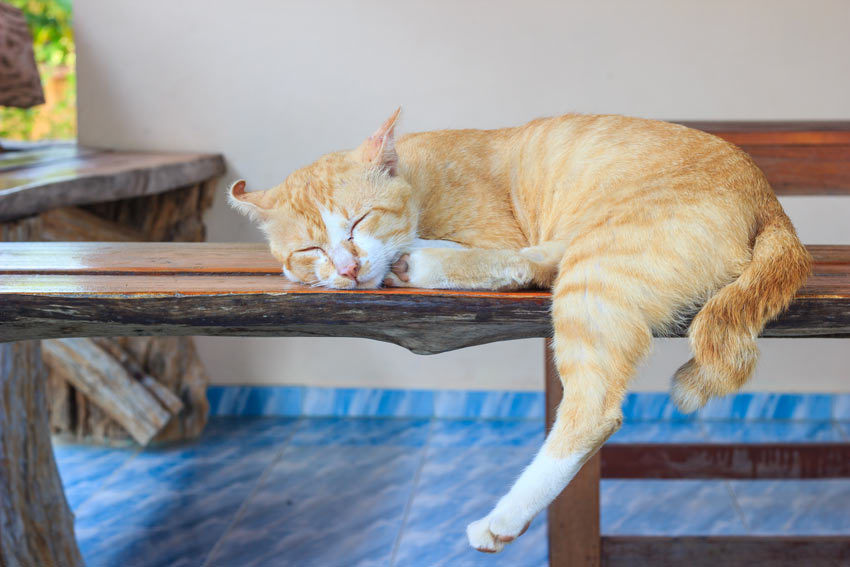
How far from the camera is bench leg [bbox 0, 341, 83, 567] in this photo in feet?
6.35

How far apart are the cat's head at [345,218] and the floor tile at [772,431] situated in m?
1.87

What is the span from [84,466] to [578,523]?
1.70 meters

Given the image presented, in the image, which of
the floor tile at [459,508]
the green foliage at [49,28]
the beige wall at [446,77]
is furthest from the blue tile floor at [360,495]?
the green foliage at [49,28]

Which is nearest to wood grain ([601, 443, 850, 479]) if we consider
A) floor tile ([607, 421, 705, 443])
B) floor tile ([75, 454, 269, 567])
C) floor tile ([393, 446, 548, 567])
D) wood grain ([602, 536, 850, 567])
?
floor tile ([393, 446, 548, 567])

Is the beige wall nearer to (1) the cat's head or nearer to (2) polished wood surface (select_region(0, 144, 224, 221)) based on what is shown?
(2) polished wood surface (select_region(0, 144, 224, 221))

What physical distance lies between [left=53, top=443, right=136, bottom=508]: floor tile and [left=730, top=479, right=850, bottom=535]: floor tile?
1.92 m

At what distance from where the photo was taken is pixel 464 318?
1212mm

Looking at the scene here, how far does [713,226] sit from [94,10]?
2.44 meters

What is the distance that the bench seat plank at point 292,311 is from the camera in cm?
121

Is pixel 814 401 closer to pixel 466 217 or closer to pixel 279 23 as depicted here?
pixel 466 217

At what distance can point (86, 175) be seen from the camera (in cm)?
218

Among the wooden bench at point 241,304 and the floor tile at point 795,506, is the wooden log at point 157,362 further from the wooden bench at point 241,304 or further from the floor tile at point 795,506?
→ the floor tile at point 795,506

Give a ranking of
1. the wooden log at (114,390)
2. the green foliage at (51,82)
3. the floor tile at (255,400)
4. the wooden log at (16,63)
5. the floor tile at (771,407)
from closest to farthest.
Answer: the wooden log at (16,63) < the wooden log at (114,390) < the floor tile at (771,407) < the floor tile at (255,400) < the green foliage at (51,82)

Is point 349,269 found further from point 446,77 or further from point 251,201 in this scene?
point 446,77
